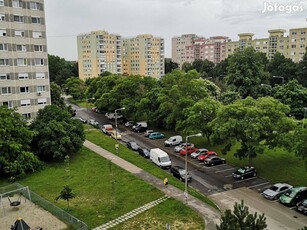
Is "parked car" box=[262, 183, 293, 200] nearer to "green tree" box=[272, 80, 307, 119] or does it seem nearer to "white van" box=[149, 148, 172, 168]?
"white van" box=[149, 148, 172, 168]

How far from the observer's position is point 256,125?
30203 mm

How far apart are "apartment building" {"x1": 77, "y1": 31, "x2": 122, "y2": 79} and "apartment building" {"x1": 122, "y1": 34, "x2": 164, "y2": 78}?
29.2 ft

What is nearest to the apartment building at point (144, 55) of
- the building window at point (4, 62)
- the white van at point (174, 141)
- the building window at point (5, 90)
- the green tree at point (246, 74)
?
the green tree at point (246, 74)

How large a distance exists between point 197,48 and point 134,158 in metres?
118

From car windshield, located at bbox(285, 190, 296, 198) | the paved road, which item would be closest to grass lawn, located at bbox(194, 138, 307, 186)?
the paved road

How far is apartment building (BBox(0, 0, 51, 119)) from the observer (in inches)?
1592

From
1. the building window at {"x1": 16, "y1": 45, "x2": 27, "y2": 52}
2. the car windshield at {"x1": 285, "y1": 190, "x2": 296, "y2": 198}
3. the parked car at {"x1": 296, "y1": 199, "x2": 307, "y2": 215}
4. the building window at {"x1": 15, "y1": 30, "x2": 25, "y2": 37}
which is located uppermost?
the building window at {"x1": 15, "y1": 30, "x2": 25, "y2": 37}

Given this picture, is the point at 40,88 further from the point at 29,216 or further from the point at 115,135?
the point at 29,216

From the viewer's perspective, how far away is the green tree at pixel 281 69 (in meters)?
81.4

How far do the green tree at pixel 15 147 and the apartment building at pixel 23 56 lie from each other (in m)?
7.19

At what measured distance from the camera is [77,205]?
1016 inches

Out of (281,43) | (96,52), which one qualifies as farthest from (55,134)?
(281,43)

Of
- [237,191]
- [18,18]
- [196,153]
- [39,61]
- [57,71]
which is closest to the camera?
[237,191]

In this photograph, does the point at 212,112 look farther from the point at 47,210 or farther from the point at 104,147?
the point at 47,210
